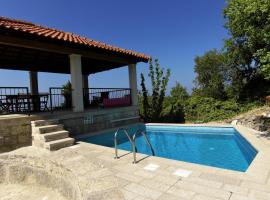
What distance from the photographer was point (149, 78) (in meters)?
13.4

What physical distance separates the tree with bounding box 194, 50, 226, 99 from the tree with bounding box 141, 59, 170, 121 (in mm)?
4248

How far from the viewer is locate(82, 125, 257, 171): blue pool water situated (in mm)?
5523

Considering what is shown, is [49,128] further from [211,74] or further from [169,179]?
[211,74]

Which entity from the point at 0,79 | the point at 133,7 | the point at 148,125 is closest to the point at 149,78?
the point at 148,125

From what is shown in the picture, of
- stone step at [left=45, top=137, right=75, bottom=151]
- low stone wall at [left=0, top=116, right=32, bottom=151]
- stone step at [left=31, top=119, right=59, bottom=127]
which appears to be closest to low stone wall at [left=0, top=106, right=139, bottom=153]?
low stone wall at [left=0, top=116, right=32, bottom=151]

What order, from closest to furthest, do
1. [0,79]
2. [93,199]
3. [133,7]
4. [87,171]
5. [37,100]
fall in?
[93,199], [87,171], [37,100], [0,79], [133,7]

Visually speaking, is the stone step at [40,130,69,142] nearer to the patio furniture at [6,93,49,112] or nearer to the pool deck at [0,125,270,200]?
the pool deck at [0,125,270,200]

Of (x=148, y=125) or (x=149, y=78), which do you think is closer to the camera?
(x=148, y=125)

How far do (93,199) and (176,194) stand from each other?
A: 121 centimetres

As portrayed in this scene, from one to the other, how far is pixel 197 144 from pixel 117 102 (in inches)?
212

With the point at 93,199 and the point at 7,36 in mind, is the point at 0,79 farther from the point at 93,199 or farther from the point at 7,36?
the point at 93,199

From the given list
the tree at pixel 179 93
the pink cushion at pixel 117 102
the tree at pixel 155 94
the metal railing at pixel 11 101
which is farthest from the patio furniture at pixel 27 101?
the tree at pixel 179 93

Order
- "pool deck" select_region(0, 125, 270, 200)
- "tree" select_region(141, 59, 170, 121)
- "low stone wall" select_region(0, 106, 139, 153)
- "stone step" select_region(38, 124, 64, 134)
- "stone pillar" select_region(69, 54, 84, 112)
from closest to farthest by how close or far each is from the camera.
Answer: "pool deck" select_region(0, 125, 270, 200) < "low stone wall" select_region(0, 106, 139, 153) < "stone step" select_region(38, 124, 64, 134) < "stone pillar" select_region(69, 54, 84, 112) < "tree" select_region(141, 59, 170, 121)

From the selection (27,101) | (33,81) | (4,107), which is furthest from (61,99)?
(33,81)
